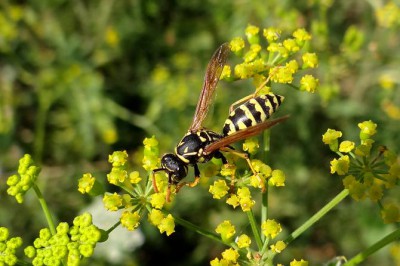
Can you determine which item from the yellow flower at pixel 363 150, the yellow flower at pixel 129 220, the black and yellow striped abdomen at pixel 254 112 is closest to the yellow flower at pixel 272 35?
the black and yellow striped abdomen at pixel 254 112

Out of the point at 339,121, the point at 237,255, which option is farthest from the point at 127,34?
the point at 237,255

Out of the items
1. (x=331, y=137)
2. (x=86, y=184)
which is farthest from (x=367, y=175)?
(x=86, y=184)

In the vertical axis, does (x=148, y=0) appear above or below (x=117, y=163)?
above

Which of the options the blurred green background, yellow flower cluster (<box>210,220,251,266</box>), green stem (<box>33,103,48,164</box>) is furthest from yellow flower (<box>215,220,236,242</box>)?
green stem (<box>33,103,48,164</box>)

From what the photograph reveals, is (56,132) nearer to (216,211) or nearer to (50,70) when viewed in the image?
(50,70)

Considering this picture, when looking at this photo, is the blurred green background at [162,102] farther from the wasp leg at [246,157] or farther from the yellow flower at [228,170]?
the yellow flower at [228,170]
